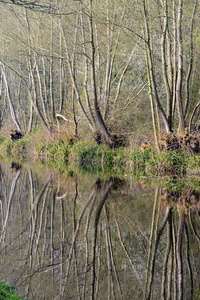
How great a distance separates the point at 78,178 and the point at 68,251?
8.70 meters

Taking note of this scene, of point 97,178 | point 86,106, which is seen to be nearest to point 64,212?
point 97,178

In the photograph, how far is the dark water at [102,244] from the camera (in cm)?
466

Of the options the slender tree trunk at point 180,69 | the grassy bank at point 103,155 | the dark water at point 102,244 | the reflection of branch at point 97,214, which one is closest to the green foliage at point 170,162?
the grassy bank at point 103,155

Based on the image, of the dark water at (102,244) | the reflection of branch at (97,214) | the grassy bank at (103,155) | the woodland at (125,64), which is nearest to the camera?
the dark water at (102,244)

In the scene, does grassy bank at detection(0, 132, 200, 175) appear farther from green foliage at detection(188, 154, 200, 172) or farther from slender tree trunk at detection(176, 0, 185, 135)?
slender tree trunk at detection(176, 0, 185, 135)

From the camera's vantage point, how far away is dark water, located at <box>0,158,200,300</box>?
466 centimetres

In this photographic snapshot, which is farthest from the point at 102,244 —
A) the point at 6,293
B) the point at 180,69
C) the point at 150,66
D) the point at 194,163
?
the point at 150,66

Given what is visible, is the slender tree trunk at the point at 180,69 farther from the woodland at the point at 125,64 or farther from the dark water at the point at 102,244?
the dark water at the point at 102,244

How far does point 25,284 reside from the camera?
186 inches

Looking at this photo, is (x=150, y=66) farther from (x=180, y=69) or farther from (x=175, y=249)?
(x=175, y=249)

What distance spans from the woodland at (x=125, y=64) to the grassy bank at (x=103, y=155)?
511 mm

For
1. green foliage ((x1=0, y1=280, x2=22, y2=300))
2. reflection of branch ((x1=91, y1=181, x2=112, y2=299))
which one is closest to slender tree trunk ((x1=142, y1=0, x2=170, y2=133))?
reflection of branch ((x1=91, y1=181, x2=112, y2=299))

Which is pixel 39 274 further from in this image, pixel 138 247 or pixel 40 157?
pixel 40 157

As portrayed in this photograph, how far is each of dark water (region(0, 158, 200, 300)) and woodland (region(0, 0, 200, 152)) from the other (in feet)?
18.6
